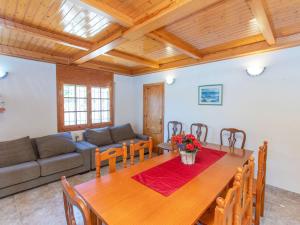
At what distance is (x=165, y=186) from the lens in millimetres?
1449

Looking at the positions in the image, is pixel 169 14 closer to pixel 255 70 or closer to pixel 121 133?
pixel 255 70

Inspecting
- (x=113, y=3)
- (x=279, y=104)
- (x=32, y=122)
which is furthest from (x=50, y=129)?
(x=279, y=104)

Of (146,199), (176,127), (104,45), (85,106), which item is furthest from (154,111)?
(146,199)

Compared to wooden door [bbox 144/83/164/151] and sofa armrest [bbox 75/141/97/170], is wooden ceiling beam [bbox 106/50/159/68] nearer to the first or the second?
wooden door [bbox 144/83/164/151]

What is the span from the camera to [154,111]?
4.86 m

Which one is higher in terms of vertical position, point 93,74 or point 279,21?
point 279,21

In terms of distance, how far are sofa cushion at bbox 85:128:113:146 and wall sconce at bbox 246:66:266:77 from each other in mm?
3458

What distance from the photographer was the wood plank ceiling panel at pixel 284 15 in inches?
72.1

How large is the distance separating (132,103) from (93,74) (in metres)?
1.56

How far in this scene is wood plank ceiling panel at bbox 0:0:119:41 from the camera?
5.94 ft

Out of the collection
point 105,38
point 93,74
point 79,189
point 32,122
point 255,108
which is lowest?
point 79,189

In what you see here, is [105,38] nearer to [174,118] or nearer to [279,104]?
[174,118]

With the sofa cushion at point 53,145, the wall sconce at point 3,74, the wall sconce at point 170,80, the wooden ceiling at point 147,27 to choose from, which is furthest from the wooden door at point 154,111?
the wall sconce at point 3,74

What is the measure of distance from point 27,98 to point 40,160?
1.38 metres
